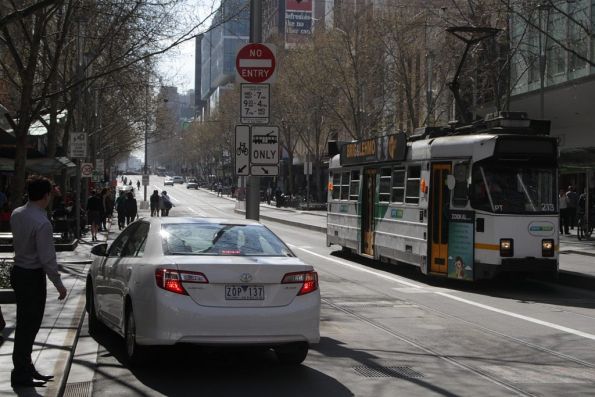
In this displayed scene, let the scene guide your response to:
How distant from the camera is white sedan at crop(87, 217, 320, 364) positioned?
723cm

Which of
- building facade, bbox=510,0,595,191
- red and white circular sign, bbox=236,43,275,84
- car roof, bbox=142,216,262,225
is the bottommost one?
car roof, bbox=142,216,262,225

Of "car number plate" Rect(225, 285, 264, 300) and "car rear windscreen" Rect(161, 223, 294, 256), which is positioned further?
"car rear windscreen" Rect(161, 223, 294, 256)

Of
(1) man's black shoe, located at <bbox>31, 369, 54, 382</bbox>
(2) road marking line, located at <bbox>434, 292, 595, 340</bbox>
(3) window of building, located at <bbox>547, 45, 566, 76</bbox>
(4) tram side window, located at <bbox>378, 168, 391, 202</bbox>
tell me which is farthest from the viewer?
(3) window of building, located at <bbox>547, 45, 566, 76</bbox>

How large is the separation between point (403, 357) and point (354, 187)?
41.0ft

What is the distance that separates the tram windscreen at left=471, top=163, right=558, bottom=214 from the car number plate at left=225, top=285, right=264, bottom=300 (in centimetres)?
833

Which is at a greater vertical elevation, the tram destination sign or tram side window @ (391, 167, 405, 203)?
the tram destination sign

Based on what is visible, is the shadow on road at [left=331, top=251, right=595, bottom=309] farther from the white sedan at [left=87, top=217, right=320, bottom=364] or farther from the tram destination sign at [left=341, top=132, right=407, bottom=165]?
the white sedan at [left=87, top=217, right=320, bottom=364]

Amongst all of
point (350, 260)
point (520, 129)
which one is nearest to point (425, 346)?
point (520, 129)

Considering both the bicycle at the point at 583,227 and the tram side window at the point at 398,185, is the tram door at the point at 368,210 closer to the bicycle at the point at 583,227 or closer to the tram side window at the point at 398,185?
the tram side window at the point at 398,185

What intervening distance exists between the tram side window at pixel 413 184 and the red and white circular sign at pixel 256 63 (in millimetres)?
5629

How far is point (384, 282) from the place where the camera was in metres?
17.0

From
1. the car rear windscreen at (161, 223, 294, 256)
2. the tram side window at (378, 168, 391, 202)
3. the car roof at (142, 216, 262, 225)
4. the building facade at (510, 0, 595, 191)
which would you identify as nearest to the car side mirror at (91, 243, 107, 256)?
the car roof at (142, 216, 262, 225)

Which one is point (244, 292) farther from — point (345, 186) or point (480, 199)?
point (345, 186)

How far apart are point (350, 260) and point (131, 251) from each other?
45.8 feet
